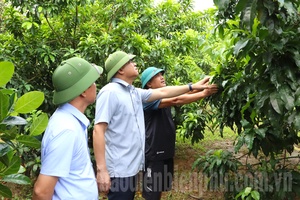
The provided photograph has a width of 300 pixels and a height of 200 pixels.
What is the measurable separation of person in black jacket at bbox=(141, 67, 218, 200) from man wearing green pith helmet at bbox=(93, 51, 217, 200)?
429 millimetres

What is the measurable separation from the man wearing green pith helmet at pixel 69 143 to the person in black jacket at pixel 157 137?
1.27 metres

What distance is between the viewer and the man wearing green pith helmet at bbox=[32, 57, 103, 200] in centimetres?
149

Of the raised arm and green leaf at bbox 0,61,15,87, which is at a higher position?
the raised arm

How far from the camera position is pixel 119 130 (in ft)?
8.04

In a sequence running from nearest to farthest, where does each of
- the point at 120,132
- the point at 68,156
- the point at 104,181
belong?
the point at 68,156, the point at 104,181, the point at 120,132

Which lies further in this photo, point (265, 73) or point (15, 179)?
point (265, 73)

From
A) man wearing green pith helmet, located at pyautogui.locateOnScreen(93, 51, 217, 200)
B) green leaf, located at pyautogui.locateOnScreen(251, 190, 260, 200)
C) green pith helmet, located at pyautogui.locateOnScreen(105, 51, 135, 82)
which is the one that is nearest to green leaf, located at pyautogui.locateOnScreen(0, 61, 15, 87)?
man wearing green pith helmet, located at pyautogui.locateOnScreen(93, 51, 217, 200)

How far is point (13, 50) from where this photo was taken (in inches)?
158

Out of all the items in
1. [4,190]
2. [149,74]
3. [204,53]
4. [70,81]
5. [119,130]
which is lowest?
[4,190]

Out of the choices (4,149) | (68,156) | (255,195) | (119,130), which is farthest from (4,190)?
(255,195)

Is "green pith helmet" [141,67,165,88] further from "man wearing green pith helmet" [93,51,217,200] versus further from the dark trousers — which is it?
the dark trousers

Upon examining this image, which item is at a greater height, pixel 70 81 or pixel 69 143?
pixel 70 81

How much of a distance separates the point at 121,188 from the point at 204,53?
2.19 meters

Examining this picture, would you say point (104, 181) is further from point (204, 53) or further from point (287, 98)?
point (204, 53)
